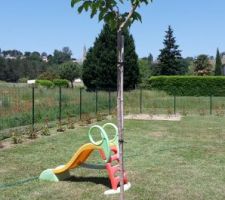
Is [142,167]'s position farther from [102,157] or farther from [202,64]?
[202,64]

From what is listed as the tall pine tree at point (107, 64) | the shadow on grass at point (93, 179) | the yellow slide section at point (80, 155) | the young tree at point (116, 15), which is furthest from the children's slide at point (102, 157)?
the tall pine tree at point (107, 64)

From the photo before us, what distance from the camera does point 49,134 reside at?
14.7 metres

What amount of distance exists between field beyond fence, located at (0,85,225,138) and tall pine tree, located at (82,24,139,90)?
9788 millimetres

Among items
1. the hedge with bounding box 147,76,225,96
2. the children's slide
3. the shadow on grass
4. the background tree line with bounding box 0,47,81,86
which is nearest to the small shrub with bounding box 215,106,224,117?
the hedge with bounding box 147,76,225,96

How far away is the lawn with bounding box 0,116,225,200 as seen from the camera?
23.2ft

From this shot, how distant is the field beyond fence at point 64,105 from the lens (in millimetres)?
15430

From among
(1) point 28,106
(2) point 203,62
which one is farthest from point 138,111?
(2) point 203,62

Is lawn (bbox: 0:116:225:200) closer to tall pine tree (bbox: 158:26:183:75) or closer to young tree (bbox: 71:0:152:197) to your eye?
young tree (bbox: 71:0:152:197)

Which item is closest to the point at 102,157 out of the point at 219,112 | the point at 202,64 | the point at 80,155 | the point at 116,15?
the point at 80,155

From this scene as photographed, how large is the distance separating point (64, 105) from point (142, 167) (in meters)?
11.6

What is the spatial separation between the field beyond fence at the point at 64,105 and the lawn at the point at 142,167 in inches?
71.1

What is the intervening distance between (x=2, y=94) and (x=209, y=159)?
24.6 feet

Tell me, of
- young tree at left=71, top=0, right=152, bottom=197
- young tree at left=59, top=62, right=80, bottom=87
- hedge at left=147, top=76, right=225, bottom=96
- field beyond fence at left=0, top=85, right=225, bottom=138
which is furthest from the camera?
young tree at left=59, top=62, right=80, bottom=87

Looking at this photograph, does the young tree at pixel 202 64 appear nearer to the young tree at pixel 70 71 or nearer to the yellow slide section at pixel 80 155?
the young tree at pixel 70 71
